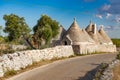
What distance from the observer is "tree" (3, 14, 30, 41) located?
2287 inches

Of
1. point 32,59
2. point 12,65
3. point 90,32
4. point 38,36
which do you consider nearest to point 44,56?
point 32,59

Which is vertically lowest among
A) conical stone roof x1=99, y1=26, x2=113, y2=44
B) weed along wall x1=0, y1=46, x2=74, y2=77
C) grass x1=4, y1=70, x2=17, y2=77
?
grass x1=4, y1=70, x2=17, y2=77

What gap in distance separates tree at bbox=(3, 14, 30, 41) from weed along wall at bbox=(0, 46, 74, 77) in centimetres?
2575

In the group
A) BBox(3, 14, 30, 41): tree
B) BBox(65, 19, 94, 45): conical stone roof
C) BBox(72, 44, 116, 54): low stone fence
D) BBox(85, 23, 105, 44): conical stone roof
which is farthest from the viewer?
BBox(3, 14, 30, 41): tree

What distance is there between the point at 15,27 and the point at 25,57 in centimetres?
3895

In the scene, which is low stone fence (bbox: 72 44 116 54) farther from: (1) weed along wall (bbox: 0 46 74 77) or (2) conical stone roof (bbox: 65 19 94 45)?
(1) weed along wall (bbox: 0 46 74 77)

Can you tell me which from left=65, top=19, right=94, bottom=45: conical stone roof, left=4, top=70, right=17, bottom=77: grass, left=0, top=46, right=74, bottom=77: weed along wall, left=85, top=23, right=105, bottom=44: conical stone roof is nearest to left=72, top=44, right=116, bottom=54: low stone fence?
left=65, top=19, right=94, bottom=45: conical stone roof

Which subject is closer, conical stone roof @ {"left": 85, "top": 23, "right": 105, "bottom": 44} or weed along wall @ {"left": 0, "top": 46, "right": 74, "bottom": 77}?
weed along wall @ {"left": 0, "top": 46, "right": 74, "bottom": 77}

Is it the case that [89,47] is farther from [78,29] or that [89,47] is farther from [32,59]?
[32,59]

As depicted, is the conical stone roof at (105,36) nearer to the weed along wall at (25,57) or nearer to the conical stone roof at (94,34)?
the conical stone roof at (94,34)

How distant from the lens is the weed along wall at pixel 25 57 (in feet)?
59.3

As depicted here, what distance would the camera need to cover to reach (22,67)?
20672mm

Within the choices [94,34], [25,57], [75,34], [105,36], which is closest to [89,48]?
[75,34]

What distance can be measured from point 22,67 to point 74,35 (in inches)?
1028
